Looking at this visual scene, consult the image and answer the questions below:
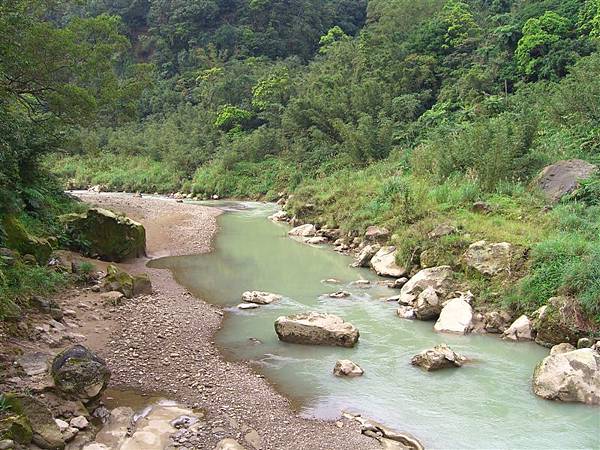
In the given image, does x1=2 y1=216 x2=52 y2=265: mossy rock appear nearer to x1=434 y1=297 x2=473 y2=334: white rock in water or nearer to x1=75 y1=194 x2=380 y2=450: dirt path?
x1=75 y1=194 x2=380 y2=450: dirt path

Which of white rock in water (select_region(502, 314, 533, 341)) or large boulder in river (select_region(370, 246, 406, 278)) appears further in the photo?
large boulder in river (select_region(370, 246, 406, 278))

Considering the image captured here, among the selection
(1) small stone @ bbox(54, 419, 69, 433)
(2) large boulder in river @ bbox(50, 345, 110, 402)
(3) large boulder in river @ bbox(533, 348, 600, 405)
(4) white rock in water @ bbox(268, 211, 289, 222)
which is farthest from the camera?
(4) white rock in water @ bbox(268, 211, 289, 222)

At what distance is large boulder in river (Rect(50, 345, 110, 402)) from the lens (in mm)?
6914

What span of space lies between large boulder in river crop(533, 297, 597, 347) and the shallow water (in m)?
0.30

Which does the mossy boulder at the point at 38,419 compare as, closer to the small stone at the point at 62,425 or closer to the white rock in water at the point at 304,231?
the small stone at the point at 62,425

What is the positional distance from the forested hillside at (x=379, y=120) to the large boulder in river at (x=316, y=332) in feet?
12.0

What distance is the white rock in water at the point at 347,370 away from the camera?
8.70 m

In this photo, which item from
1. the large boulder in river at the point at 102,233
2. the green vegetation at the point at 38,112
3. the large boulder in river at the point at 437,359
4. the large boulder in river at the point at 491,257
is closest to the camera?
the large boulder in river at the point at 437,359

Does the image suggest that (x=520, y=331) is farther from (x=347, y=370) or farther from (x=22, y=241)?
(x=22, y=241)

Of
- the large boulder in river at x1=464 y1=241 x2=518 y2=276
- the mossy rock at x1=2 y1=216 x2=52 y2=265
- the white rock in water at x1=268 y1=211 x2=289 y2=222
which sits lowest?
the white rock in water at x1=268 y1=211 x2=289 y2=222

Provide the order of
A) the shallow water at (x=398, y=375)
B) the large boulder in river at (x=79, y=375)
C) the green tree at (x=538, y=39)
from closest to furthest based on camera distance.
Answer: the large boulder in river at (x=79, y=375) → the shallow water at (x=398, y=375) → the green tree at (x=538, y=39)

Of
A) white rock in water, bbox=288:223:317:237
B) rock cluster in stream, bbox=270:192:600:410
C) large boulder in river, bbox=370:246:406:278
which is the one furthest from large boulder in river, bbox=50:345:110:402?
white rock in water, bbox=288:223:317:237

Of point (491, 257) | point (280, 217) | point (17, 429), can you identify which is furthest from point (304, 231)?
point (17, 429)

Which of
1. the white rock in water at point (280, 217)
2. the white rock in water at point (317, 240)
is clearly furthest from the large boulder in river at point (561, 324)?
the white rock in water at point (280, 217)
